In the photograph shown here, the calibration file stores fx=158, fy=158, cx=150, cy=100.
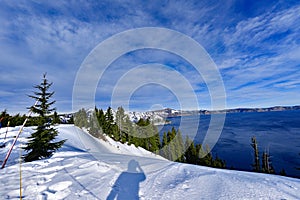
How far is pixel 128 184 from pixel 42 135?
7979mm

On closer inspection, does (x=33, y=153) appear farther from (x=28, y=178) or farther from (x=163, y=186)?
(x=163, y=186)

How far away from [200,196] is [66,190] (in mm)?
2925

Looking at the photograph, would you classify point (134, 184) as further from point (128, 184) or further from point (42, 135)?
point (42, 135)

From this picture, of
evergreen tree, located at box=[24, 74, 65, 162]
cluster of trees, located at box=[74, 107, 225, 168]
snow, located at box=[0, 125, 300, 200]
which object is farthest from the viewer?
cluster of trees, located at box=[74, 107, 225, 168]

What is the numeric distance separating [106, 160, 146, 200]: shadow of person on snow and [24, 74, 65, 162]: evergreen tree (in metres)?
6.96

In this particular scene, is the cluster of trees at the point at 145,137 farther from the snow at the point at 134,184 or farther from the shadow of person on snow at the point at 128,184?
the shadow of person on snow at the point at 128,184

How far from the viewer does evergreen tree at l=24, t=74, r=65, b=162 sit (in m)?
9.05

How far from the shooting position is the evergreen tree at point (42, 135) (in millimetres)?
9047

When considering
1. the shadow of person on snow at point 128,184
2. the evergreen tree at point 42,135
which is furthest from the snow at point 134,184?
the evergreen tree at point 42,135

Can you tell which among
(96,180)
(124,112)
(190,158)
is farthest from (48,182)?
(124,112)

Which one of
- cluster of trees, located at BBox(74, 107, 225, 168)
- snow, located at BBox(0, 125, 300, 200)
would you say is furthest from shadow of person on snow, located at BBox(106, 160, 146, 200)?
cluster of trees, located at BBox(74, 107, 225, 168)

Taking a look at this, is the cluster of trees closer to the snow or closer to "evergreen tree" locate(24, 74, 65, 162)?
"evergreen tree" locate(24, 74, 65, 162)

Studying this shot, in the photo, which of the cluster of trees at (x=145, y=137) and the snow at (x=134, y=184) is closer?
the snow at (x=134, y=184)

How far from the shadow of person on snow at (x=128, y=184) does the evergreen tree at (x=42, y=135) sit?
6.96m
